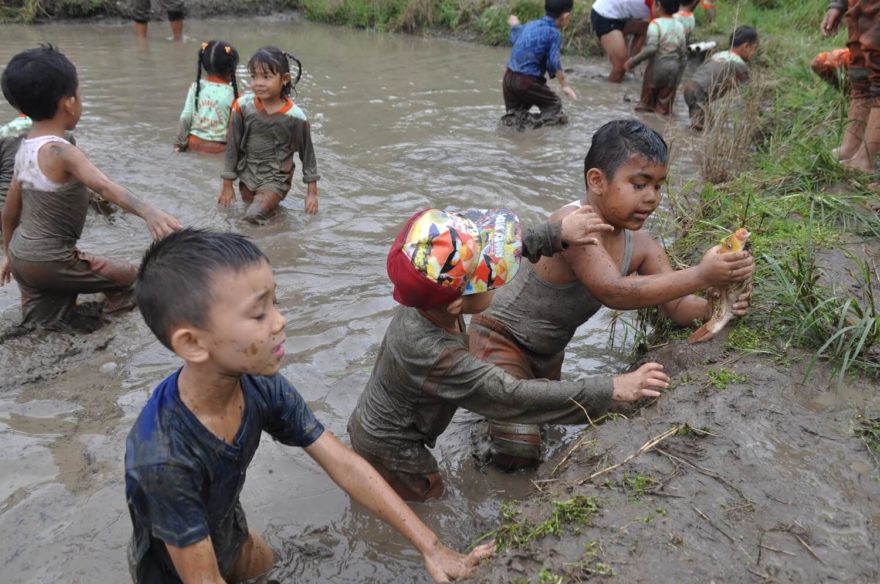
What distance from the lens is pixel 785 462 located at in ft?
8.16

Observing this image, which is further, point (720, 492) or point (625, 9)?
point (625, 9)

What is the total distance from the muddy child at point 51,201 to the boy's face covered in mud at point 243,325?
1919 mm

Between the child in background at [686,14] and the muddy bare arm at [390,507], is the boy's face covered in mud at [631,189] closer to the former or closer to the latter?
the muddy bare arm at [390,507]

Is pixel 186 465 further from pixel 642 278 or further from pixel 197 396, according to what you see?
pixel 642 278

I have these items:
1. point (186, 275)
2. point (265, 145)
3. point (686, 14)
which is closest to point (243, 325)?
point (186, 275)

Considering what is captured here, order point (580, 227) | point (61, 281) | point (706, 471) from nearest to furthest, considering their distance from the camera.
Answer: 1. point (706, 471)
2. point (580, 227)
3. point (61, 281)

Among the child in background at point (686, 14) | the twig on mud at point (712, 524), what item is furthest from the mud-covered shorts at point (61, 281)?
the child in background at point (686, 14)

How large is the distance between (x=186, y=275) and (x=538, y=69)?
7.87 m

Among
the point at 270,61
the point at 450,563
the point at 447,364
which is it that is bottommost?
the point at 450,563

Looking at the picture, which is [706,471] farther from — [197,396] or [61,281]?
[61,281]

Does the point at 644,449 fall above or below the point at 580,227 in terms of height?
below

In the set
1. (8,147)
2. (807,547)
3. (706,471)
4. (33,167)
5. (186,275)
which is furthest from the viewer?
(8,147)

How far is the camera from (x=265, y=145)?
6.14 m

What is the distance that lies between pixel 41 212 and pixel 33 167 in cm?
25
